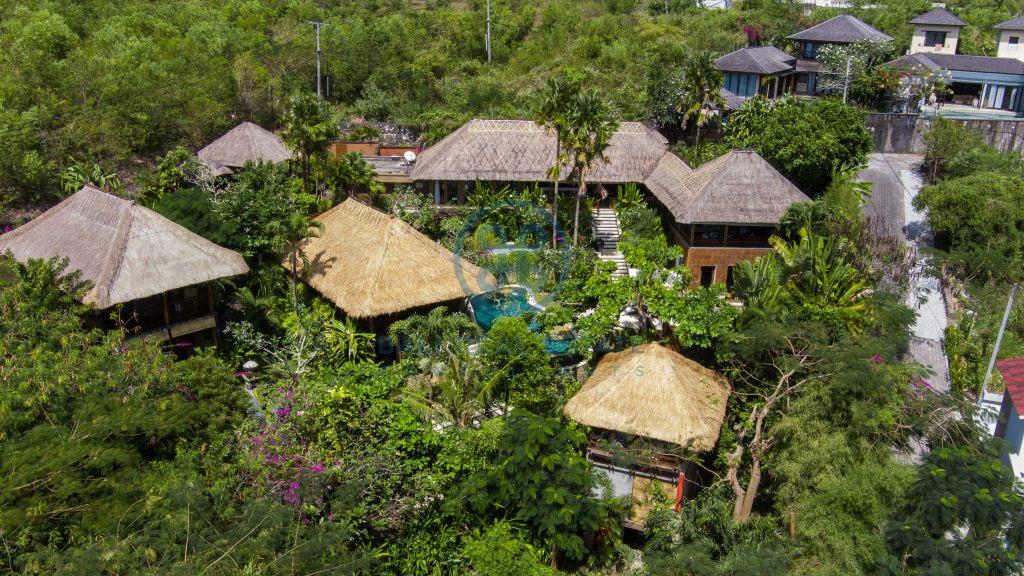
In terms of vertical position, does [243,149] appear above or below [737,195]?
above

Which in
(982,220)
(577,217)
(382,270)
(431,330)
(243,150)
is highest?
(243,150)

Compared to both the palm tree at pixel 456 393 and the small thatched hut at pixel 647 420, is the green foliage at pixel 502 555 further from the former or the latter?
the palm tree at pixel 456 393

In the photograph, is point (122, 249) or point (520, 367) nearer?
point (520, 367)

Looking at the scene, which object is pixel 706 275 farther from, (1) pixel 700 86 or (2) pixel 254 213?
(2) pixel 254 213

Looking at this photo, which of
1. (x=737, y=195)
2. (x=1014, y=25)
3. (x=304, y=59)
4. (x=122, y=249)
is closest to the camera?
(x=122, y=249)

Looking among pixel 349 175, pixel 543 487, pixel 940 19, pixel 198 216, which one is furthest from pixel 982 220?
pixel 940 19

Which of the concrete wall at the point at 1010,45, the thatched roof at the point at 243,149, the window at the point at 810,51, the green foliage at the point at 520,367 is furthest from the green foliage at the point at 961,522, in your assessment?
the concrete wall at the point at 1010,45

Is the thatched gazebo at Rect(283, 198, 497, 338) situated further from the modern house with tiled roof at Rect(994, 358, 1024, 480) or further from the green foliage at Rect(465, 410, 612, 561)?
the modern house with tiled roof at Rect(994, 358, 1024, 480)

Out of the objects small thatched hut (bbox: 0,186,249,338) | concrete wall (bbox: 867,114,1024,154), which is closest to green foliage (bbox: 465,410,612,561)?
Answer: small thatched hut (bbox: 0,186,249,338)

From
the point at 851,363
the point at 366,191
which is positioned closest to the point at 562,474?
the point at 851,363
